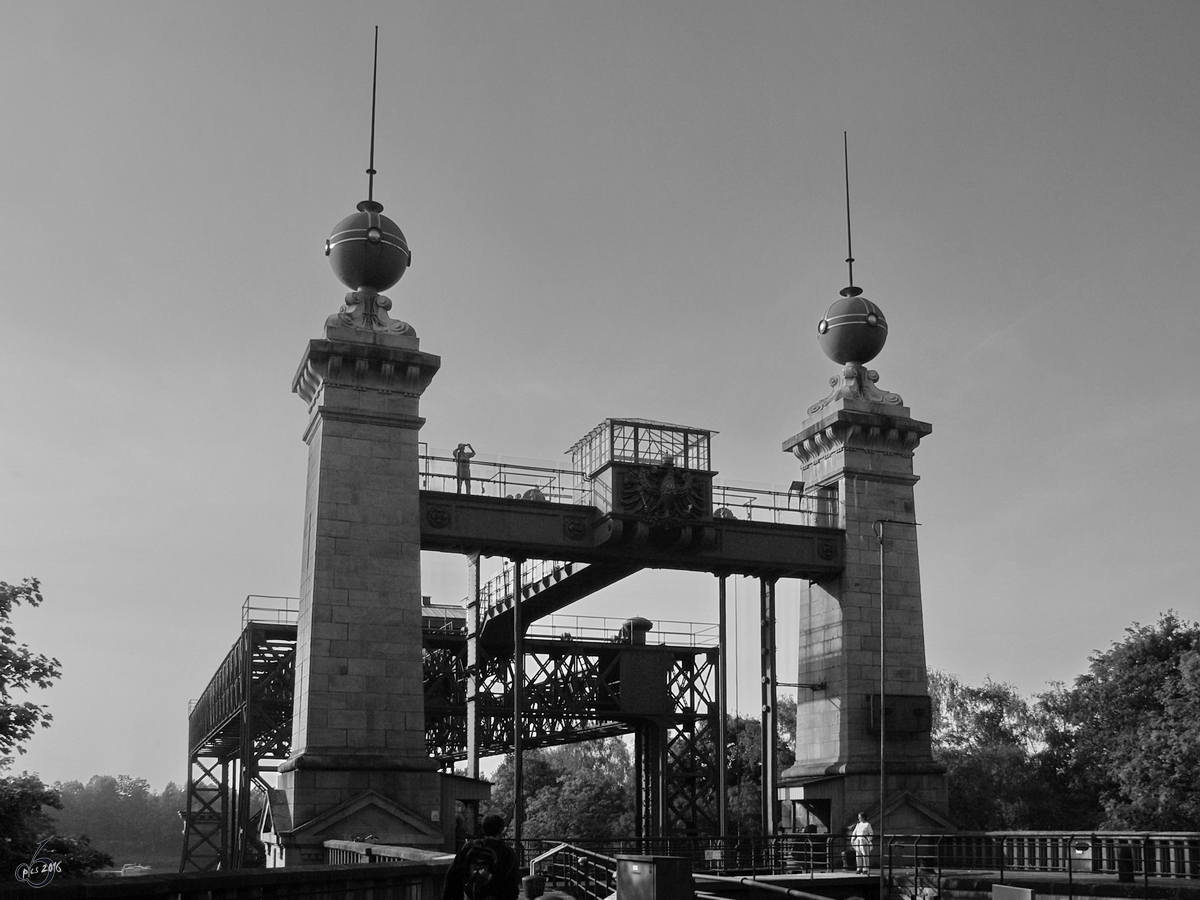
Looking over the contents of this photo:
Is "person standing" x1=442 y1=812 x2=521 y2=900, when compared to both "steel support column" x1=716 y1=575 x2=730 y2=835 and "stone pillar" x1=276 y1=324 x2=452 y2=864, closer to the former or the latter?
"stone pillar" x1=276 y1=324 x2=452 y2=864

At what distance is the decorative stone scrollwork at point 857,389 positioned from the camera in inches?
1553

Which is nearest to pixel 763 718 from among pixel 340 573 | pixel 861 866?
pixel 861 866

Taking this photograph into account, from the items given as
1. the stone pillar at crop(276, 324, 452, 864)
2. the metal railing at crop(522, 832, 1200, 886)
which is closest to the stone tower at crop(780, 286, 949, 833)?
the metal railing at crop(522, 832, 1200, 886)

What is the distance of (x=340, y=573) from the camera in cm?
3177

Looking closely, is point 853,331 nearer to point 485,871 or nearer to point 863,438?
point 863,438

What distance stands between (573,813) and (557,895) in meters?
83.2

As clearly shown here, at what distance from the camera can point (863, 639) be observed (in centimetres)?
Answer: 3772

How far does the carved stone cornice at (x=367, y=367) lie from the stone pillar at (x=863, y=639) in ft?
41.3

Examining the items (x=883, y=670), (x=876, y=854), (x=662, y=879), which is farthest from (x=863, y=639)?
(x=662, y=879)

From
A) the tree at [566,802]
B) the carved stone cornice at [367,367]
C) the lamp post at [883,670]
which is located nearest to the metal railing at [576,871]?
the lamp post at [883,670]

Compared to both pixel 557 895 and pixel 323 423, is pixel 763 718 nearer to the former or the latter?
pixel 323 423

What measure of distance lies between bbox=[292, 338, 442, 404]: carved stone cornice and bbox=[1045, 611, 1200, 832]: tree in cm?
3100

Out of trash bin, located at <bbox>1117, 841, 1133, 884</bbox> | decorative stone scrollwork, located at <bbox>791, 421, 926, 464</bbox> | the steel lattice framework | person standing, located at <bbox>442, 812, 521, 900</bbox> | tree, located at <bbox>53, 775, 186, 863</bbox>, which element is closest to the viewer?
person standing, located at <bbox>442, 812, 521, 900</bbox>

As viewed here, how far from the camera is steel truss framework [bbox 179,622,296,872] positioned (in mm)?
45219
